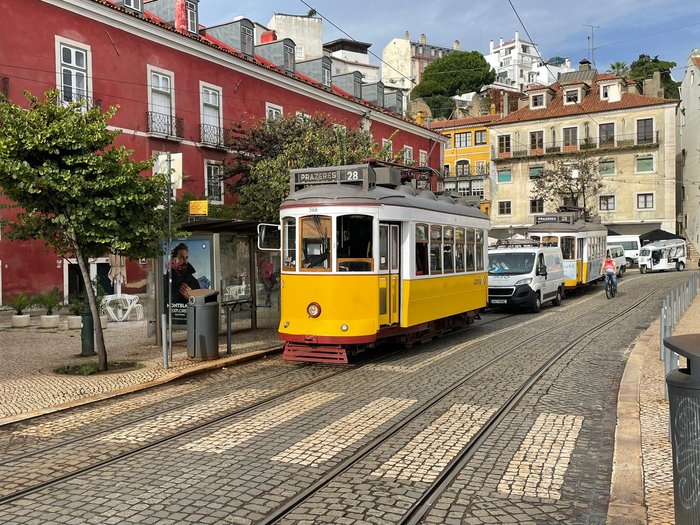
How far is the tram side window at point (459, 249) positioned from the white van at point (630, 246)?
39017 millimetres

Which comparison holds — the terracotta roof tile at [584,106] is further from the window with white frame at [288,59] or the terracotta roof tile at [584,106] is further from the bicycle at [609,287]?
the bicycle at [609,287]

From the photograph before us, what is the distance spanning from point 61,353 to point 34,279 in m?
8.80

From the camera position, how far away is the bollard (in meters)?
12.6

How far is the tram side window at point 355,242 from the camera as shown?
10.9m

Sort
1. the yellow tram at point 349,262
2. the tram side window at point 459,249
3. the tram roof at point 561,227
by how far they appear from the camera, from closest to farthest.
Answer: the yellow tram at point 349,262, the tram side window at point 459,249, the tram roof at point 561,227

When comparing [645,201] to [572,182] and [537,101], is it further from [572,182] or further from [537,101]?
[537,101]

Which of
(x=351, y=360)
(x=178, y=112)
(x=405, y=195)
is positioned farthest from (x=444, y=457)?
(x=178, y=112)

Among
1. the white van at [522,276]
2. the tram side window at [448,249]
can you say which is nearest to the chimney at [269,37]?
the white van at [522,276]

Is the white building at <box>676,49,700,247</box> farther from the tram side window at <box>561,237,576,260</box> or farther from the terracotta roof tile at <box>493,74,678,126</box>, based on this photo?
the tram side window at <box>561,237,576,260</box>

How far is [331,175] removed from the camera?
1180cm

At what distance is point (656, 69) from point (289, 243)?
77.5 m

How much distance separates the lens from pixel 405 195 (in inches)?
474

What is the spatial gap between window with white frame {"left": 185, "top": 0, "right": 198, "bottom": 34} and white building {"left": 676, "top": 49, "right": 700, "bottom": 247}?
137 ft

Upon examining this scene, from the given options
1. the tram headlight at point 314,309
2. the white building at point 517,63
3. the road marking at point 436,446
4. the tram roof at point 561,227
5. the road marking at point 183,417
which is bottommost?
the road marking at point 436,446
